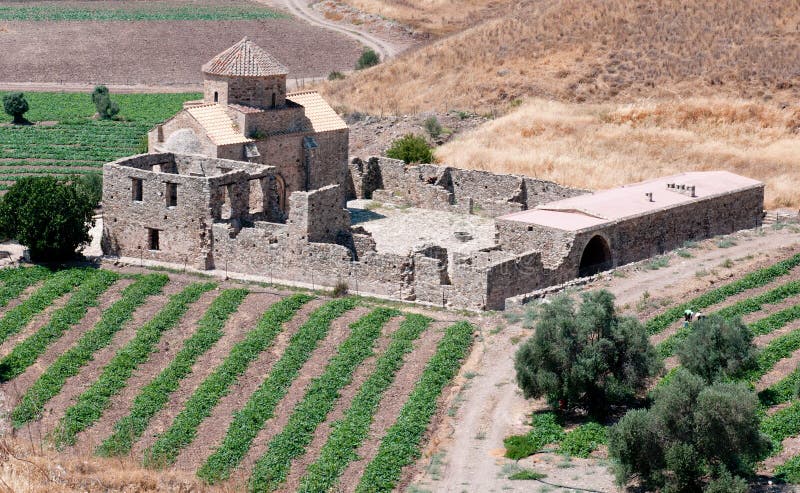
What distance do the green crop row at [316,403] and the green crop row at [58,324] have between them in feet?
25.0

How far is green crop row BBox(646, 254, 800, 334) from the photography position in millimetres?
32856

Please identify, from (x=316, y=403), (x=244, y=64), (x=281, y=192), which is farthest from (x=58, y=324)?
(x=244, y=64)

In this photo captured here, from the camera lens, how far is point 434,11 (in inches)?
4254

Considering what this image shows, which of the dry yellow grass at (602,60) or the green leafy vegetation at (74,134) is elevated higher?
the dry yellow grass at (602,60)

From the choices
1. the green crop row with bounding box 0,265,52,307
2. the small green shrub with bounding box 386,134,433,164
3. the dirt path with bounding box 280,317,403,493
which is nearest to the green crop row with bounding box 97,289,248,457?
the dirt path with bounding box 280,317,403,493

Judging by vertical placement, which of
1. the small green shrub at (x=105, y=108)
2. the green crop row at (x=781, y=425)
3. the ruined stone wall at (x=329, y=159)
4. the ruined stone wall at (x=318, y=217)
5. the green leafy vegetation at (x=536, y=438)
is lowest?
the green leafy vegetation at (x=536, y=438)

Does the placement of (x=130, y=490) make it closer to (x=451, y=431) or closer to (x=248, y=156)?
(x=451, y=431)

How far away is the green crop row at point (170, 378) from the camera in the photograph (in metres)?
29.8

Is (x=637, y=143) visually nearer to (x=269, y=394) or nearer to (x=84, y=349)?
(x=269, y=394)

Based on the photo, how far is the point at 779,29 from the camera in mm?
67750

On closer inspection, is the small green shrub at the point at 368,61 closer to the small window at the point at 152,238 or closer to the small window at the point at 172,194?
the small window at the point at 152,238

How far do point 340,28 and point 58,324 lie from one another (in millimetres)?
77212

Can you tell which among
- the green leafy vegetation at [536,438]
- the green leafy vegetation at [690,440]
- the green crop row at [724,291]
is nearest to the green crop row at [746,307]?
the green crop row at [724,291]

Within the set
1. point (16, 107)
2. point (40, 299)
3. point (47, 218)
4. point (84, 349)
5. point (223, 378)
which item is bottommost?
point (223, 378)
